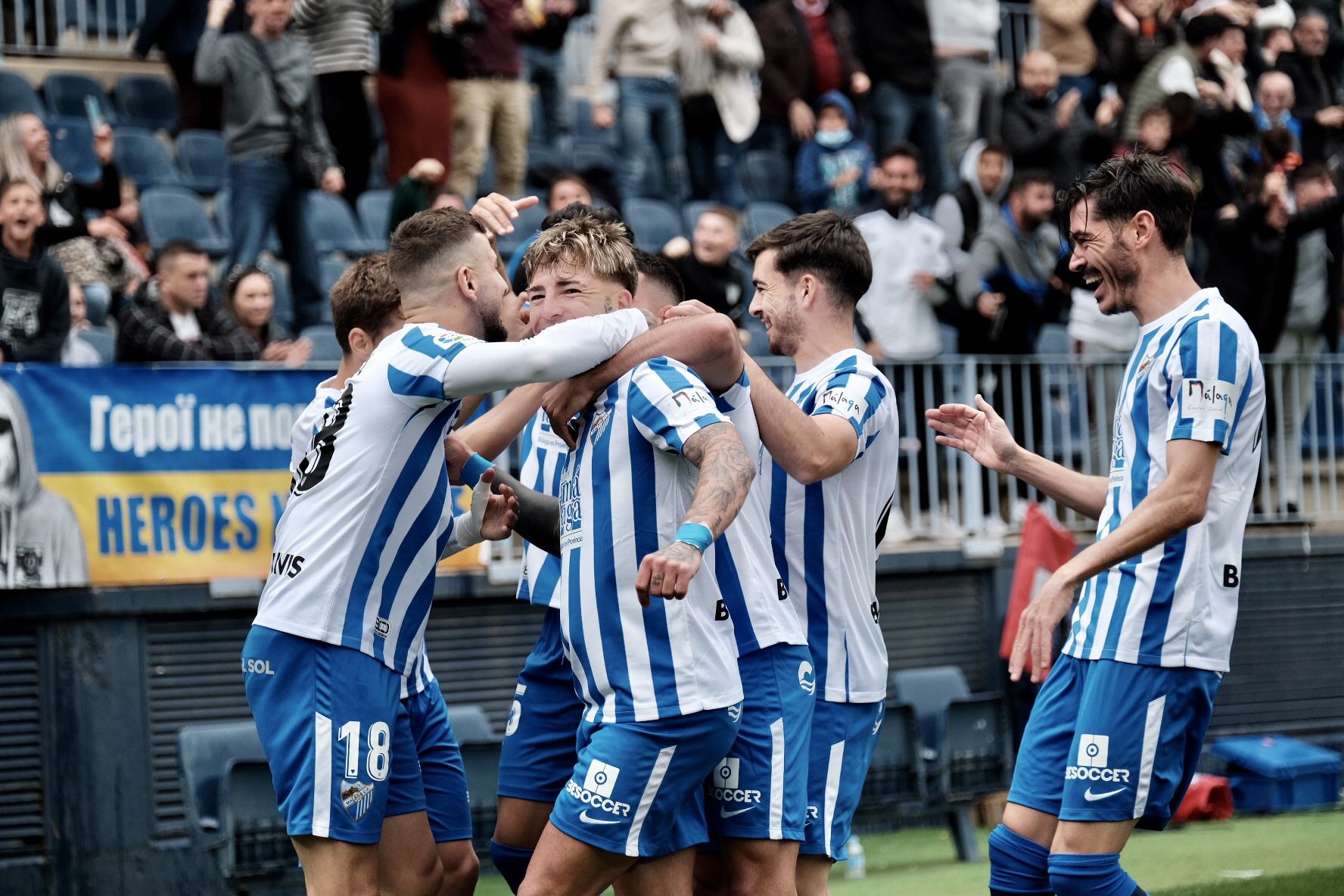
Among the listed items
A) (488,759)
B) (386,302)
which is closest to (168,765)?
(488,759)

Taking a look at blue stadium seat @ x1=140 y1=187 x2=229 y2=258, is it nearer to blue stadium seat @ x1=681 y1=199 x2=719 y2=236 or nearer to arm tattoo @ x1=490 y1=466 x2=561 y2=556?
blue stadium seat @ x1=681 y1=199 x2=719 y2=236

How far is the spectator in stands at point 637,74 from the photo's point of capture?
1325 centimetres

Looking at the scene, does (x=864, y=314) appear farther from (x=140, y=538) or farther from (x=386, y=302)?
(x=386, y=302)

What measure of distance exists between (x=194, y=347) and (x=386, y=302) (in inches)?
148

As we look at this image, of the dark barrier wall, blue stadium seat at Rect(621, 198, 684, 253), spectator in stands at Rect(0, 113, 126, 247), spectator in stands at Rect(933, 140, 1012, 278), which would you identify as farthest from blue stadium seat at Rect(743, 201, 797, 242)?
the dark barrier wall

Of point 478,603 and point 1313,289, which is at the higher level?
point 1313,289

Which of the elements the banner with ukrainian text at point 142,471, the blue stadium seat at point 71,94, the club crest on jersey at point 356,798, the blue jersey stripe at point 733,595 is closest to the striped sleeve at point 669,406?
the blue jersey stripe at point 733,595

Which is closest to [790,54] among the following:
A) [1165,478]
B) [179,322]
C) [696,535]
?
[179,322]

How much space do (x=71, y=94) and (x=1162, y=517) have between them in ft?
35.5

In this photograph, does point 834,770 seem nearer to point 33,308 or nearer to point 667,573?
point 667,573

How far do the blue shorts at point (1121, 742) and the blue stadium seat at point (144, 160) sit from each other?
934cm

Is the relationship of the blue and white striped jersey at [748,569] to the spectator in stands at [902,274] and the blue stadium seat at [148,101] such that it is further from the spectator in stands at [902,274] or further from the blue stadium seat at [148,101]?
the blue stadium seat at [148,101]

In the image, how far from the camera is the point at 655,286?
221 inches

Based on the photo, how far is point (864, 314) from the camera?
38.0 ft
